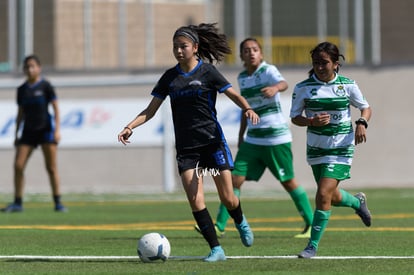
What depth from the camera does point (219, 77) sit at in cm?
1078

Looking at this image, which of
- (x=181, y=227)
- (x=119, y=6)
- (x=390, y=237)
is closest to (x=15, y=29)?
(x=119, y=6)

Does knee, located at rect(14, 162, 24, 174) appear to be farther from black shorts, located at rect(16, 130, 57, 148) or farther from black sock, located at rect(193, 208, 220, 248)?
black sock, located at rect(193, 208, 220, 248)

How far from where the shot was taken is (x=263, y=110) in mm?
14016

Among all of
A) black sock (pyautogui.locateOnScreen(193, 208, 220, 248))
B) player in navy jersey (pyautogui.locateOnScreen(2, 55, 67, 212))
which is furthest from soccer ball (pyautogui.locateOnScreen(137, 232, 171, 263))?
player in navy jersey (pyautogui.locateOnScreen(2, 55, 67, 212))

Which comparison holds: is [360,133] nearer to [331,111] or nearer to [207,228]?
[331,111]

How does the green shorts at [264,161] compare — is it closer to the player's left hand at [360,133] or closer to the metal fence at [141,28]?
the player's left hand at [360,133]

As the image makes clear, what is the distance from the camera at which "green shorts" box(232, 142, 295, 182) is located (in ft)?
45.5

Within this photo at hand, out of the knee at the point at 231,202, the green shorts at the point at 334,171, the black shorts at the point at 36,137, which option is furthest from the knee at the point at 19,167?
the green shorts at the point at 334,171

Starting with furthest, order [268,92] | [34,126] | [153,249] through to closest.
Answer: [34,126], [268,92], [153,249]

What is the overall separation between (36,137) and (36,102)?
552mm

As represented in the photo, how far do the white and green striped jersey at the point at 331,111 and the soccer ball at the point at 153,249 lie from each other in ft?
5.62

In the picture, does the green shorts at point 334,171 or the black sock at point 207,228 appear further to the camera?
the green shorts at point 334,171

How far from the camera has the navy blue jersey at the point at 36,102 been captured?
1845cm

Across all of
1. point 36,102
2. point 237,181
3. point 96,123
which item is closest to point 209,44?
point 237,181
